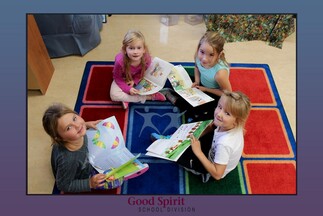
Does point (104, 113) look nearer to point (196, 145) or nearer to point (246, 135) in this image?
point (196, 145)

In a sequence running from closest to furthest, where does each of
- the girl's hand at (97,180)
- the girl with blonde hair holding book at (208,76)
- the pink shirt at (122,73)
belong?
1. the girl's hand at (97,180)
2. the girl with blonde hair holding book at (208,76)
3. the pink shirt at (122,73)

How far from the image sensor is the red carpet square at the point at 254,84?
107 inches

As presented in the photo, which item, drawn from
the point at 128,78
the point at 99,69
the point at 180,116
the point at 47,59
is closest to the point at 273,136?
the point at 180,116

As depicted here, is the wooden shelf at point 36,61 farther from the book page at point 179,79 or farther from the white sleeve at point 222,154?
A: the white sleeve at point 222,154

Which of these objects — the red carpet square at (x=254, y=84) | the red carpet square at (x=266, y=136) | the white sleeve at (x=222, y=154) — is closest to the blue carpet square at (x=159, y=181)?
the white sleeve at (x=222, y=154)

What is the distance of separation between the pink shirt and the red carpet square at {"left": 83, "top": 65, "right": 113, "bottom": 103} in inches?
6.5

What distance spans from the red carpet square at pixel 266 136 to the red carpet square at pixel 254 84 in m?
0.12

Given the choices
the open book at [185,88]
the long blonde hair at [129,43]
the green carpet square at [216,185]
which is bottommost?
the green carpet square at [216,185]

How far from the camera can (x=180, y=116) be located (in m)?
2.54

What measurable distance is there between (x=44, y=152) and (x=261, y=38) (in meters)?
2.28

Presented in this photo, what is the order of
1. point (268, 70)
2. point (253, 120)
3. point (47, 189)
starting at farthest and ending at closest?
point (268, 70), point (253, 120), point (47, 189)

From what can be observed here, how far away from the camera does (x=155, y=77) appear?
8.86ft

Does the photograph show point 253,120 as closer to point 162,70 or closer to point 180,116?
point 180,116

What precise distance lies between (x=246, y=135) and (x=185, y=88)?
59 centimetres
